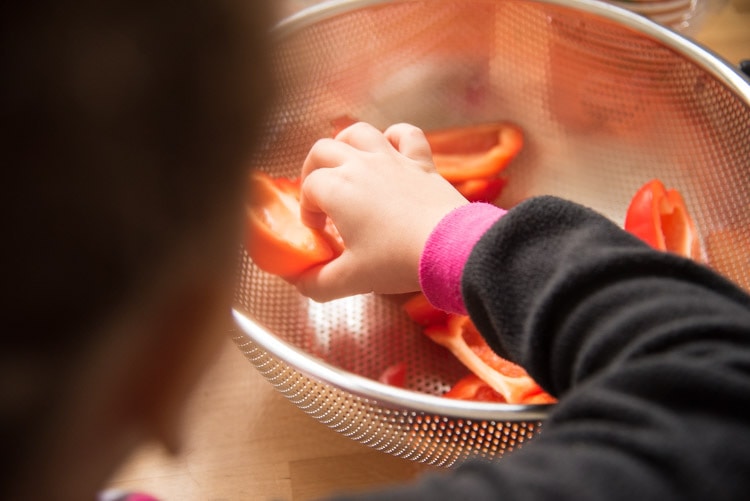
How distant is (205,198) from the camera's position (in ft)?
0.65

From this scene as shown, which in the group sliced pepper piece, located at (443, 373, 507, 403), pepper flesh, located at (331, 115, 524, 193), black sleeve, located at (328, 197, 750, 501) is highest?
black sleeve, located at (328, 197, 750, 501)

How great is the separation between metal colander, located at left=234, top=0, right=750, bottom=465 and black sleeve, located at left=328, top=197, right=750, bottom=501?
183 millimetres

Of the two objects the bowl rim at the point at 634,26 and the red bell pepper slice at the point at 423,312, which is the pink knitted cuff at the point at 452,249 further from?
the bowl rim at the point at 634,26

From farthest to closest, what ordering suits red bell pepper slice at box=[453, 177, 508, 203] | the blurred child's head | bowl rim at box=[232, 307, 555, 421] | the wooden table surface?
1. red bell pepper slice at box=[453, 177, 508, 203]
2. the wooden table surface
3. bowl rim at box=[232, 307, 555, 421]
4. the blurred child's head

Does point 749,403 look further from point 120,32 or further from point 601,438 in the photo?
point 120,32

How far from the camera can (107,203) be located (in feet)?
0.56

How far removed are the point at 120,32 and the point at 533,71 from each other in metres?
0.55

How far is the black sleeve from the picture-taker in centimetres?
25

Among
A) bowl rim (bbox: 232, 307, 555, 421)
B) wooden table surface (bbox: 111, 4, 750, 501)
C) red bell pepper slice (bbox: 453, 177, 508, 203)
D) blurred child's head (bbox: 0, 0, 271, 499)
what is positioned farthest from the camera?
red bell pepper slice (bbox: 453, 177, 508, 203)

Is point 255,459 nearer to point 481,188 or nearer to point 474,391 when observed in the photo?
point 474,391

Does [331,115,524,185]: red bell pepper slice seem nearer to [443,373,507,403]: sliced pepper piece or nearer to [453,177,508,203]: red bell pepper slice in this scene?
[453,177,508,203]: red bell pepper slice

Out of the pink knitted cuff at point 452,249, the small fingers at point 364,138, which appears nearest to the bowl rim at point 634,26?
the small fingers at point 364,138

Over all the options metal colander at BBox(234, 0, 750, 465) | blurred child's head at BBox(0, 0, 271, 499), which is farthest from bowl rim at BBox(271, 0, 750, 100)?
blurred child's head at BBox(0, 0, 271, 499)

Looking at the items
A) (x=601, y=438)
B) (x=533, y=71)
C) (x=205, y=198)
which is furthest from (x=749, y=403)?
(x=533, y=71)
